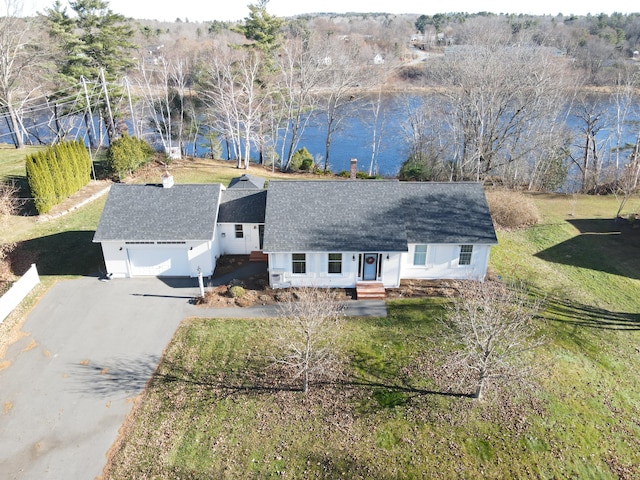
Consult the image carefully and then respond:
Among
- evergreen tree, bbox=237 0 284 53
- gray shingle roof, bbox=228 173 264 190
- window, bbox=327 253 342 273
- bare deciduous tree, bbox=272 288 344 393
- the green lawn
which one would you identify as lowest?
the green lawn

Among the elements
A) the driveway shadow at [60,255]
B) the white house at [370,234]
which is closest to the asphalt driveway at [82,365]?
the driveway shadow at [60,255]

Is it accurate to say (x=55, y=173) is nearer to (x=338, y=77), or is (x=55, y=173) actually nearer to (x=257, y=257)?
(x=257, y=257)

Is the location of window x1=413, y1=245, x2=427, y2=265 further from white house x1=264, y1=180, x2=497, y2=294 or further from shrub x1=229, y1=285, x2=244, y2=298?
shrub x1=229, y1=285, x2=244, y2=298

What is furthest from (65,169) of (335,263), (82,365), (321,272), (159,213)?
(335,263)

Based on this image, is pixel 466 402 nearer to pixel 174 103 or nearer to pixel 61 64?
pixel 174 103

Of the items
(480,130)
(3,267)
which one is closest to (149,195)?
(3,267)

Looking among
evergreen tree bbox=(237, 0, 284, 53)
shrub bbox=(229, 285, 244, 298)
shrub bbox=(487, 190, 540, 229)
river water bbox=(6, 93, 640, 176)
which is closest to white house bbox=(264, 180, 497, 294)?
shrub bbox=(229, 285, 244, 298)

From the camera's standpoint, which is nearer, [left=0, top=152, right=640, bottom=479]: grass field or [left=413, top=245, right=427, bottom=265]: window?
[left=0, top=152, right=640, bottom=479]: grass field
